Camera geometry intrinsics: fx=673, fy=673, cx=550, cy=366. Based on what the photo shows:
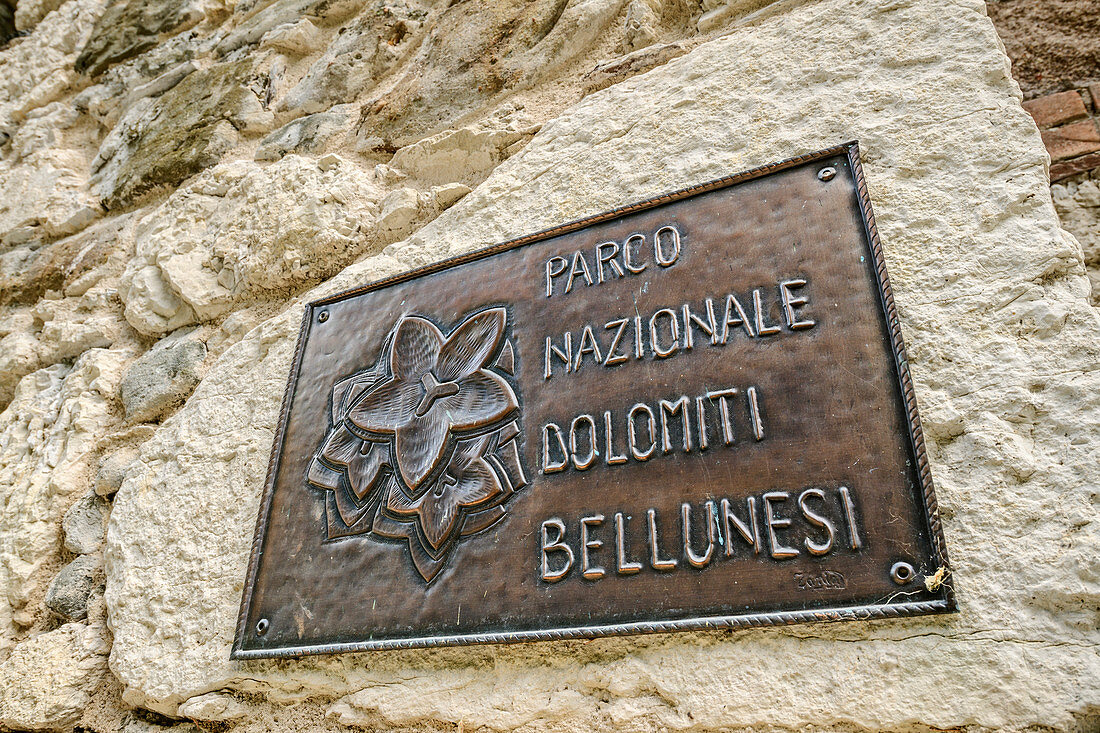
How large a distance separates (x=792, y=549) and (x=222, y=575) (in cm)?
95

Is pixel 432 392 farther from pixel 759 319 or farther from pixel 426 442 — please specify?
pixel 759 319

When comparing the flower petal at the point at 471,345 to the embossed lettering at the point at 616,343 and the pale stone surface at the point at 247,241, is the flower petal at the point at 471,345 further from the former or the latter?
the pale stone surface at the point at 247,241

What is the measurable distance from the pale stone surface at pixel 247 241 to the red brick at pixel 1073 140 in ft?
4.56

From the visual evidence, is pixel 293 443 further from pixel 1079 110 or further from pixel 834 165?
pixel 1079 110

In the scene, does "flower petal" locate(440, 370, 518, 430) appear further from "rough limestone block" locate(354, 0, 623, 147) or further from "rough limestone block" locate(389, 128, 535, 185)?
"rough limestone block" locate(354, 0, 623, 147)

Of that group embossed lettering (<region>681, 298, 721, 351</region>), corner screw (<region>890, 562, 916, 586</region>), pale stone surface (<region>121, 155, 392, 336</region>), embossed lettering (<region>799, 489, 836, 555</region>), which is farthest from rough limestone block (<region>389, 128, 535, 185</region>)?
corner screw (<region>890, 562, 916, 586</region>)

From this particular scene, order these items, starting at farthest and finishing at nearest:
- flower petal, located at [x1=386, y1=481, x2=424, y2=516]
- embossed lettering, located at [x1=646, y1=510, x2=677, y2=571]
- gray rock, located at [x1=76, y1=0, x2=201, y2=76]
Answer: gray rock, located at [x1=76, y1=0, x2=201, y2=76]
flower petal, located at [x1=386, y1=481, x2=424, y2=516]
embossed lettering, located at [x1=646, y1=510, x2=677, y2=571]

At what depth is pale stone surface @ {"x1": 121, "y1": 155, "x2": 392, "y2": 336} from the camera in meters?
1.53

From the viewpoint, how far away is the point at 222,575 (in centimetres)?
118

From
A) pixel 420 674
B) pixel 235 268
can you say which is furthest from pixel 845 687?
pixel 235 268

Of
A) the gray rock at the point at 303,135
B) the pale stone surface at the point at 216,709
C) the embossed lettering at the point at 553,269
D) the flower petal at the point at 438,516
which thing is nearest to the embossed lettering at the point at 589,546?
the flower petal at the point at 438,516

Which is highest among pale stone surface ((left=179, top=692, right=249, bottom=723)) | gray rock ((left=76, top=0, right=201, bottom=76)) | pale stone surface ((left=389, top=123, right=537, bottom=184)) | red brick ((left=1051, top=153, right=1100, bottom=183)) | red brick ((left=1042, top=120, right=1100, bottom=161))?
gray rock ((left=76, top=0, right=201, bottom=76))

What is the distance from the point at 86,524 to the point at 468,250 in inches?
39.1

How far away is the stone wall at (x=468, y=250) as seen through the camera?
0.74 metres
